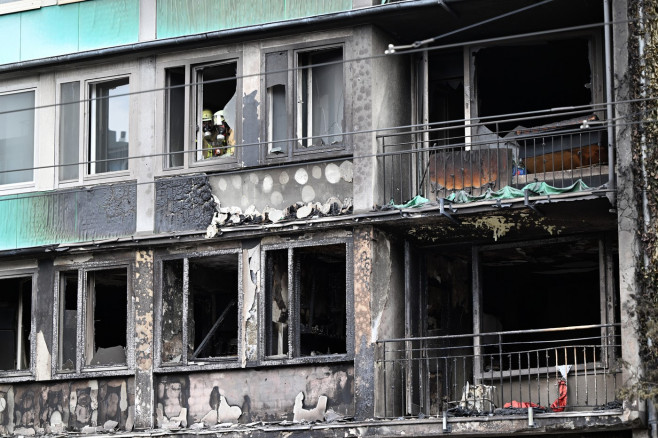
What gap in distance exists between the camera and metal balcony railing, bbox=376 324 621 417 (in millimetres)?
→ 22531

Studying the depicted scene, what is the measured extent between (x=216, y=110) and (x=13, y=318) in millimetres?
5747

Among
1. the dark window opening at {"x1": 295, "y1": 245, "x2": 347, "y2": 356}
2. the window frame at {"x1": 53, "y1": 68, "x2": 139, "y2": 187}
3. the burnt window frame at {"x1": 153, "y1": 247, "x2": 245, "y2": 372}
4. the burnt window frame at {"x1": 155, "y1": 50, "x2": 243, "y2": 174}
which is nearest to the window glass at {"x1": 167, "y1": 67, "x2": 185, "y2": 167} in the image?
the burnt window frame at {"x1": 155, "y1": 50, "x2": 243, "y2": 174}

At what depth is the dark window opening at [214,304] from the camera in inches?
1006

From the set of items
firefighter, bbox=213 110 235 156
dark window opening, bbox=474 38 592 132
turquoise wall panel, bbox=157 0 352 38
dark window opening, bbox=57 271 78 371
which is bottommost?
dark window opening, bbox=57 271 78 371

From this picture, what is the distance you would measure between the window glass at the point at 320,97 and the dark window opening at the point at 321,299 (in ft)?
6.02

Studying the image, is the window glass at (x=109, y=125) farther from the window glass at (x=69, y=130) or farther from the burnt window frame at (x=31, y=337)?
the burnt window frame at (x=31, y=337)

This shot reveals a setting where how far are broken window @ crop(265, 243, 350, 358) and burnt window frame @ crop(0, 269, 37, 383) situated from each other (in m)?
4.40

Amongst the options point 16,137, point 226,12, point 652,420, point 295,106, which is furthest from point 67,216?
point 652,420

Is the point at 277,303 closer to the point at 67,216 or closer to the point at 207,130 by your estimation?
the point at 207,130

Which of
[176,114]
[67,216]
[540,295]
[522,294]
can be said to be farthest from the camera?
[540,295]

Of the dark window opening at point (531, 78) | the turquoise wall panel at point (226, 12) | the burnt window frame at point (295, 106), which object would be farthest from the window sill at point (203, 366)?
the dark window opening at point (531, 78)

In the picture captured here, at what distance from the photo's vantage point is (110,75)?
2606 centimetres

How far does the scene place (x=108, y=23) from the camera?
26.1 m

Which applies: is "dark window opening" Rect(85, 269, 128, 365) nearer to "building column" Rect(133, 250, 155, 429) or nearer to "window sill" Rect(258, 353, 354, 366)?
"building column" Rect(133, 250, 155, 429)
